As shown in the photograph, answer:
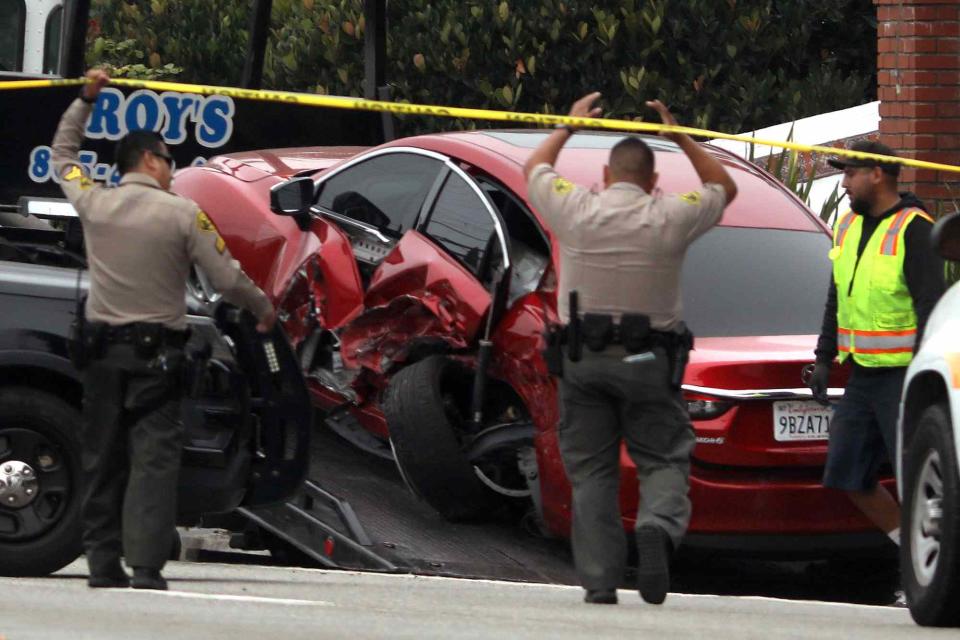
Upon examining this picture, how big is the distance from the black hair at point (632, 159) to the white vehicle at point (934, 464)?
975 millimetres

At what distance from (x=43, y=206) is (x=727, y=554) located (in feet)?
11.0

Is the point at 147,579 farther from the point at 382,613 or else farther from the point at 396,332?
the point at 396,332

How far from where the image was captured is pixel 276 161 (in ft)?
35.5

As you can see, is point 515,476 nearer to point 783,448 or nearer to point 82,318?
point 783,448

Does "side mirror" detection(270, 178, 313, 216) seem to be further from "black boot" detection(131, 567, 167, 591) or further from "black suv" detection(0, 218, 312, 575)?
"black boot" detection(131, 567, 167, 591)

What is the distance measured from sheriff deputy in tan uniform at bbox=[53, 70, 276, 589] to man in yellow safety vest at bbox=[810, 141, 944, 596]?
2.21m

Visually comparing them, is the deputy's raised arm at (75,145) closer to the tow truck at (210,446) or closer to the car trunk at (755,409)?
the tow truck at (210,446)

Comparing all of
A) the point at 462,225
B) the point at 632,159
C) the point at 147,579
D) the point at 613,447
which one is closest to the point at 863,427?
the point at 613,447

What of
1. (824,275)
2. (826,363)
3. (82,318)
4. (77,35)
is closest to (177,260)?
(82,318)

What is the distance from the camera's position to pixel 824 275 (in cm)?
880

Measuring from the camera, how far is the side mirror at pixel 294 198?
963 cm

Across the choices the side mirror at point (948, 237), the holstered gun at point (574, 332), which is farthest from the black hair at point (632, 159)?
the side mirror at point (948, 237)

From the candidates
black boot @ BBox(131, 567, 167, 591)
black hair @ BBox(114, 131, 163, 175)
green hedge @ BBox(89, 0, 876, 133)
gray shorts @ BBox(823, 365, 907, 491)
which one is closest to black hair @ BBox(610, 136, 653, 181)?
gray shorts @ BBox(823, 365, 907, 491)

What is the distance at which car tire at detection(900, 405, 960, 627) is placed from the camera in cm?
646
